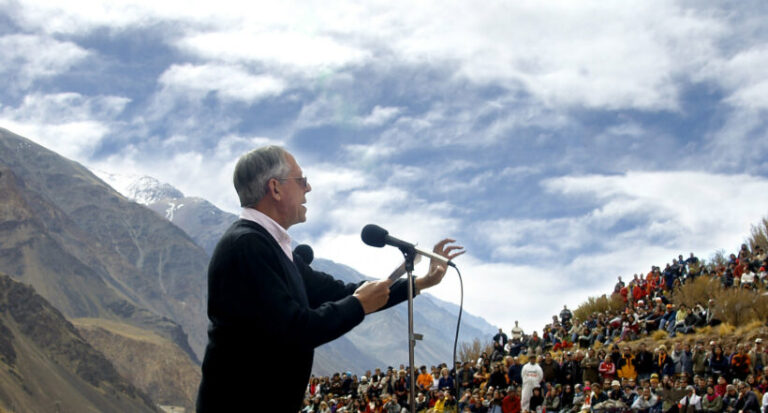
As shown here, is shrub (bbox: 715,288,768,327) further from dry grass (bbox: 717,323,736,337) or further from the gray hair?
the gray hair

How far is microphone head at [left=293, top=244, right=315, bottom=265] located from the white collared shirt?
51 cm

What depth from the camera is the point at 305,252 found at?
357 cm

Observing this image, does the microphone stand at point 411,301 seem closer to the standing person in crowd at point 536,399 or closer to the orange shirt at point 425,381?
the standing person in crowd at point 536,399

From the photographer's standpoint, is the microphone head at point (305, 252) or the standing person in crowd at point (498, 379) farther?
the standing person in crowd at point (498, 379)

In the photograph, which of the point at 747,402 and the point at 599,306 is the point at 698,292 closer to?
the point at 599,306

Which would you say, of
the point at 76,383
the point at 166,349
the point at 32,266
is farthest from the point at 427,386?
the point at 32,266

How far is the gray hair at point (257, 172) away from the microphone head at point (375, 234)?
0.70 metres

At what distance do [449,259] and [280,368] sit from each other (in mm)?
1065

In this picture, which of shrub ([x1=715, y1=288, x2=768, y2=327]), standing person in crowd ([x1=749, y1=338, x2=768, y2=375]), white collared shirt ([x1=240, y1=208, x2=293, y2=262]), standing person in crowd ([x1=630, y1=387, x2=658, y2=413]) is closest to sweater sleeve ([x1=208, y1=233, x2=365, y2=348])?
white collared shirt ([x1=240, y1=208, x2=293, y2=262])

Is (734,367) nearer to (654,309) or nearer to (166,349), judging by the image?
(654,309)

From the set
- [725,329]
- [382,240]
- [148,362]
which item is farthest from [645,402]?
[148,362]

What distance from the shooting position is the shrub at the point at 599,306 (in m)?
29.3

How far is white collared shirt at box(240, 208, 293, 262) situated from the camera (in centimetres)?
294

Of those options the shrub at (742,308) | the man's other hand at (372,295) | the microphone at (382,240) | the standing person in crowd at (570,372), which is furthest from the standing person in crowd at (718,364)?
the man's other hand at (372,295)
